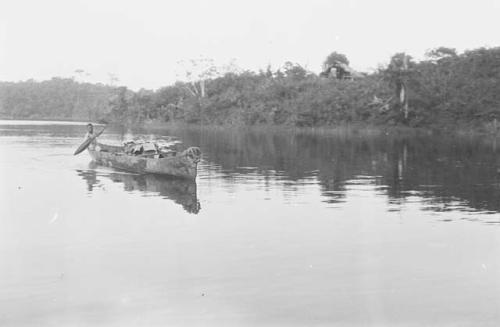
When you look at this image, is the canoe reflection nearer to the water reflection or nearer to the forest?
the water reflection

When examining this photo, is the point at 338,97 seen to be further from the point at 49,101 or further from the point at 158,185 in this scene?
the point at 49,101

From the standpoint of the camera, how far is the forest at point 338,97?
62.1 metres

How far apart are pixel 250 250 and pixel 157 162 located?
13.6 meters

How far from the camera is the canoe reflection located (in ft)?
69.0

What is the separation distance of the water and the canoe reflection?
9 centimetres

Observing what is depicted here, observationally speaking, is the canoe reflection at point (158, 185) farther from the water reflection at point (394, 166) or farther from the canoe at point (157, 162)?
the water reflection at point (394, 166)

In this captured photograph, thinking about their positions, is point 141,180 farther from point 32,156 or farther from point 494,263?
point 494,263

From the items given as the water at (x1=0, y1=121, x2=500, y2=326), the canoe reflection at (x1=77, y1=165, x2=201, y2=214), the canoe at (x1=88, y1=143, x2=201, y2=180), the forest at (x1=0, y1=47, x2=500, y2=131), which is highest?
the forest at (x1=0, y1=47, x2=500, y2=131)

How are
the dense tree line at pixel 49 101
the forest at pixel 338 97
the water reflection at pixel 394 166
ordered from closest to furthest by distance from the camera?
1. the water reflection at pixel 394 166
2. the forest at pixel 338 97
3. the dense tree line at pixel 49 101

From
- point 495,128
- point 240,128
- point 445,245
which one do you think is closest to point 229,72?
point 240,128

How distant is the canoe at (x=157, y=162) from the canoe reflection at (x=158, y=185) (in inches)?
13.7

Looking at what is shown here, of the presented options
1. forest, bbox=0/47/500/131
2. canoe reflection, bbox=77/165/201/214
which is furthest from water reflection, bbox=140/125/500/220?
forest, bbox=0/47/500/131

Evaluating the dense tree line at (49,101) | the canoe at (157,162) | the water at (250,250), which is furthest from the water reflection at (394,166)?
the dense tree line at (49,101)

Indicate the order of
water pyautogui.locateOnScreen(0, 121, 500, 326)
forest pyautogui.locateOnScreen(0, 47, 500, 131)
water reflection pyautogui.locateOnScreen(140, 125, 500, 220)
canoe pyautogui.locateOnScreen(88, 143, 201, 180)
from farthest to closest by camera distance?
forest pyautogui.locateOnScreen(0, 47, 500, 131) → canoe pyautogui.locateOnScreen(88, 143, 201, 180) → water reflection pyautogui.locateOnScreen(140, 125, 500, 220) → water pyautogui.locateOnScreen(0, 121, 500, 326)
